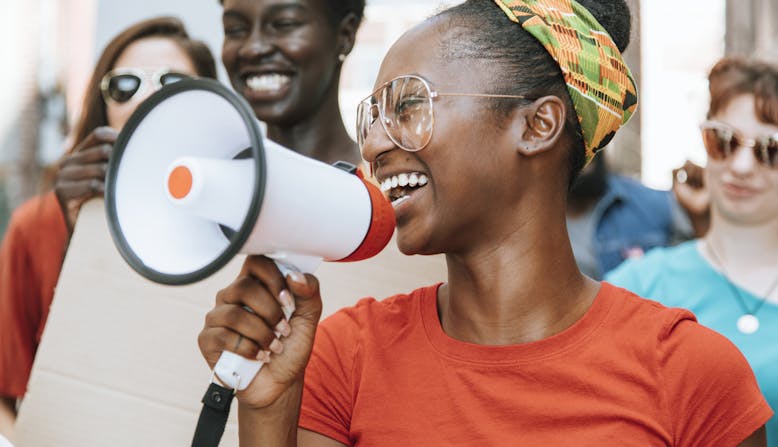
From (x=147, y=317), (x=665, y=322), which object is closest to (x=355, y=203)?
(x=665, y=322)

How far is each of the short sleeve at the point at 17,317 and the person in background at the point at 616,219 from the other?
69.0 inches

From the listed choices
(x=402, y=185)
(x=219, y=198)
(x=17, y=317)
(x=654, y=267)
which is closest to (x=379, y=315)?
(x=402, y=185)

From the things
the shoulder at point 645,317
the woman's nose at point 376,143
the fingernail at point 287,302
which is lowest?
the shoulder at point 645,317

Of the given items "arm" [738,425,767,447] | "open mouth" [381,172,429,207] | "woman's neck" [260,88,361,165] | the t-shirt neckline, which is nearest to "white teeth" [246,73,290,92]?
"woman's neck" [260,88,361,165]

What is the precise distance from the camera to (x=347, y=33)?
2.57m

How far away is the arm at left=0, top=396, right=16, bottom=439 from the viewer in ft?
7.99

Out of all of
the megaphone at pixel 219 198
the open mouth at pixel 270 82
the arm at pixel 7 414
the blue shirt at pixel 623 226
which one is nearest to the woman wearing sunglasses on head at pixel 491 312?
the megaphone at pixel 219 198

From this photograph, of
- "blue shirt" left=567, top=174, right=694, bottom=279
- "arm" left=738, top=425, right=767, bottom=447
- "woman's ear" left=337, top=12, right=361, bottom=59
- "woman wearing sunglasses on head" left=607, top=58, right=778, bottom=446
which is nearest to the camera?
"arm" left=738, top=425, right=767, bottom=447

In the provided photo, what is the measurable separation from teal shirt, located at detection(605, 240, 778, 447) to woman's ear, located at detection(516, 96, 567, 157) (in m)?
0.96

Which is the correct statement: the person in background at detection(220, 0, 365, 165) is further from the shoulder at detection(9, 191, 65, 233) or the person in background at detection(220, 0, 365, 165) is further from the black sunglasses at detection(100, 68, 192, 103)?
the shoulder at detection(9, 191, 65, 233)

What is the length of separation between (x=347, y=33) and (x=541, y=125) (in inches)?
45.2

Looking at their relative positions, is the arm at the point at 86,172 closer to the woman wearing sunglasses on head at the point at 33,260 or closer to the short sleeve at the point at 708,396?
the woman wearing sunglasses on head at the point at 33,260

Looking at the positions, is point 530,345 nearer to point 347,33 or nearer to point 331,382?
point 331,382

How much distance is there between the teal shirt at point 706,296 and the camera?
84.9 inches
